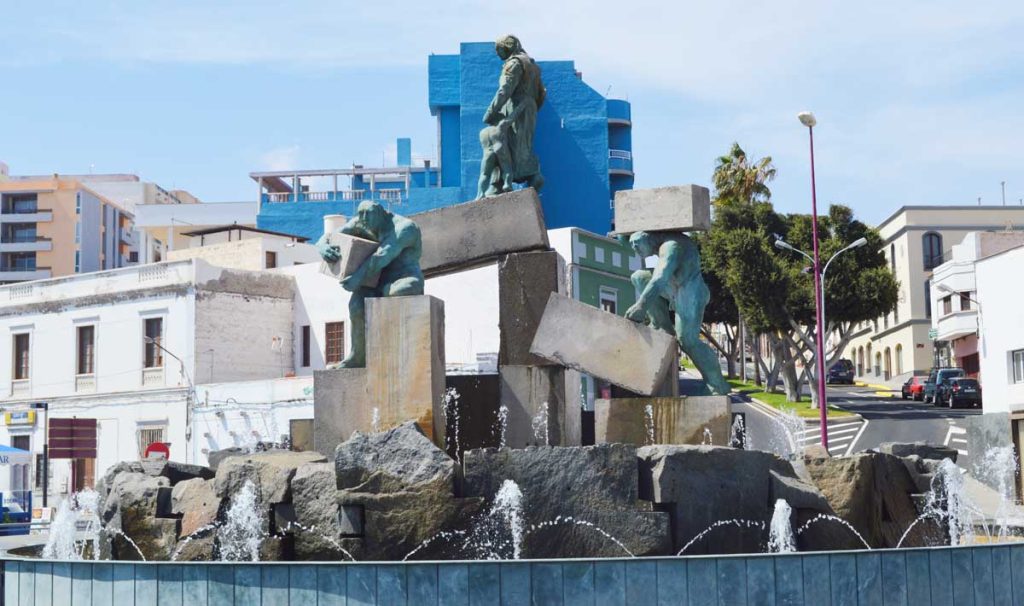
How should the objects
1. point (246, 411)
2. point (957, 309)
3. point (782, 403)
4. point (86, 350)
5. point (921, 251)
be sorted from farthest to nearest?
point (921, 251) → point (957, 309) → point (782, 403) → point (86, 350) → point (246, 411)

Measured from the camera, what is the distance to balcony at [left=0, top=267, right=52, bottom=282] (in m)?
83.4

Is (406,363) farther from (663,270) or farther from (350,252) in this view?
(663,270)

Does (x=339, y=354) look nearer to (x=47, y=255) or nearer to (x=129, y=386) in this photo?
(x=129, y=386)

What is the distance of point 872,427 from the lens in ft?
139

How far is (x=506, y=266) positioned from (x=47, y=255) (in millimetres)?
76707

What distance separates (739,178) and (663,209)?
46.3 meters

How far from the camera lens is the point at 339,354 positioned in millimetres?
44031

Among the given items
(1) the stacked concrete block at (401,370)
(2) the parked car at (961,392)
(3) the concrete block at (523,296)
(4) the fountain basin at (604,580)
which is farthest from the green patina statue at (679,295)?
(2) the parked car at (961,392)

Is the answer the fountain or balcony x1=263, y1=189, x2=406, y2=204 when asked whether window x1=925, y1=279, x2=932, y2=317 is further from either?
the fountain

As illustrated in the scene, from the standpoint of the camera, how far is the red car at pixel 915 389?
55750 mm

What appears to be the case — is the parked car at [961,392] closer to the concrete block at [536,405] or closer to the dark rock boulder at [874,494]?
the concrete block at [536,405]

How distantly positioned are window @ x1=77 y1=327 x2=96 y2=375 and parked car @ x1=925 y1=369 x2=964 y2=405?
31349 millimetres

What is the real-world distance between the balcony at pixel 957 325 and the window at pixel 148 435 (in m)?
37.5

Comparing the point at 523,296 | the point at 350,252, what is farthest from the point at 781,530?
the point at 350,252
